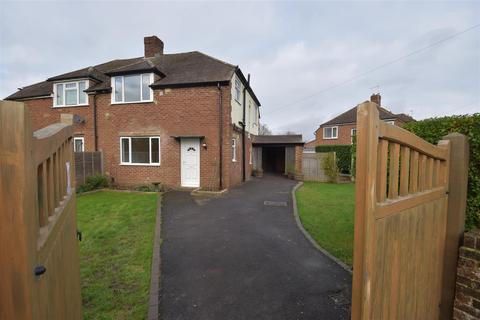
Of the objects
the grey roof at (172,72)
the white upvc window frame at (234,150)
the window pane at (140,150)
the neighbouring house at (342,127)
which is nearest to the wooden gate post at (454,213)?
the grey roof at (172,72)

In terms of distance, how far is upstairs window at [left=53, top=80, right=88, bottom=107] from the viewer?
1373 centimetres

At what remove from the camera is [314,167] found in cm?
1619

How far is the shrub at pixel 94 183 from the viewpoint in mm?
11344

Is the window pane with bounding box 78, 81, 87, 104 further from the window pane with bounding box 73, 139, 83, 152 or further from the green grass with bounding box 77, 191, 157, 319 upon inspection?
the green grass with bounding box 77, 191, 157, 319

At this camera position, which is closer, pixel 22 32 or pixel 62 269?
pixel 62 269

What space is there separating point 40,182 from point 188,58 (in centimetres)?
1495

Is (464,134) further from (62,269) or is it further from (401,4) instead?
(401,4)

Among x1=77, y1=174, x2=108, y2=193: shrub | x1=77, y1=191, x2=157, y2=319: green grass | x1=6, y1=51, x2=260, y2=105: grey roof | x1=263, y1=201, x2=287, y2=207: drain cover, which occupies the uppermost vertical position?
x1=6, y1=51, x2=260, y2=105: grey roof

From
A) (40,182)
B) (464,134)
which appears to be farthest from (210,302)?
(464,134)

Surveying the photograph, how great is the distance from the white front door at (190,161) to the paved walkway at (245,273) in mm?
5114

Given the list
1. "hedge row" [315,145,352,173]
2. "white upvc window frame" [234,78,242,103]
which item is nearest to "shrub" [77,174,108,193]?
"white upvc window frame" [234,78,242,103]

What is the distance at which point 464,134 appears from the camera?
8.33ft

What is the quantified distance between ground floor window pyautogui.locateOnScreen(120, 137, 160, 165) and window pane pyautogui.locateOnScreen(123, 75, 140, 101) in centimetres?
228

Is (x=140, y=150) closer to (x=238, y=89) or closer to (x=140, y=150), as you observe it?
(x=140, y=150)
